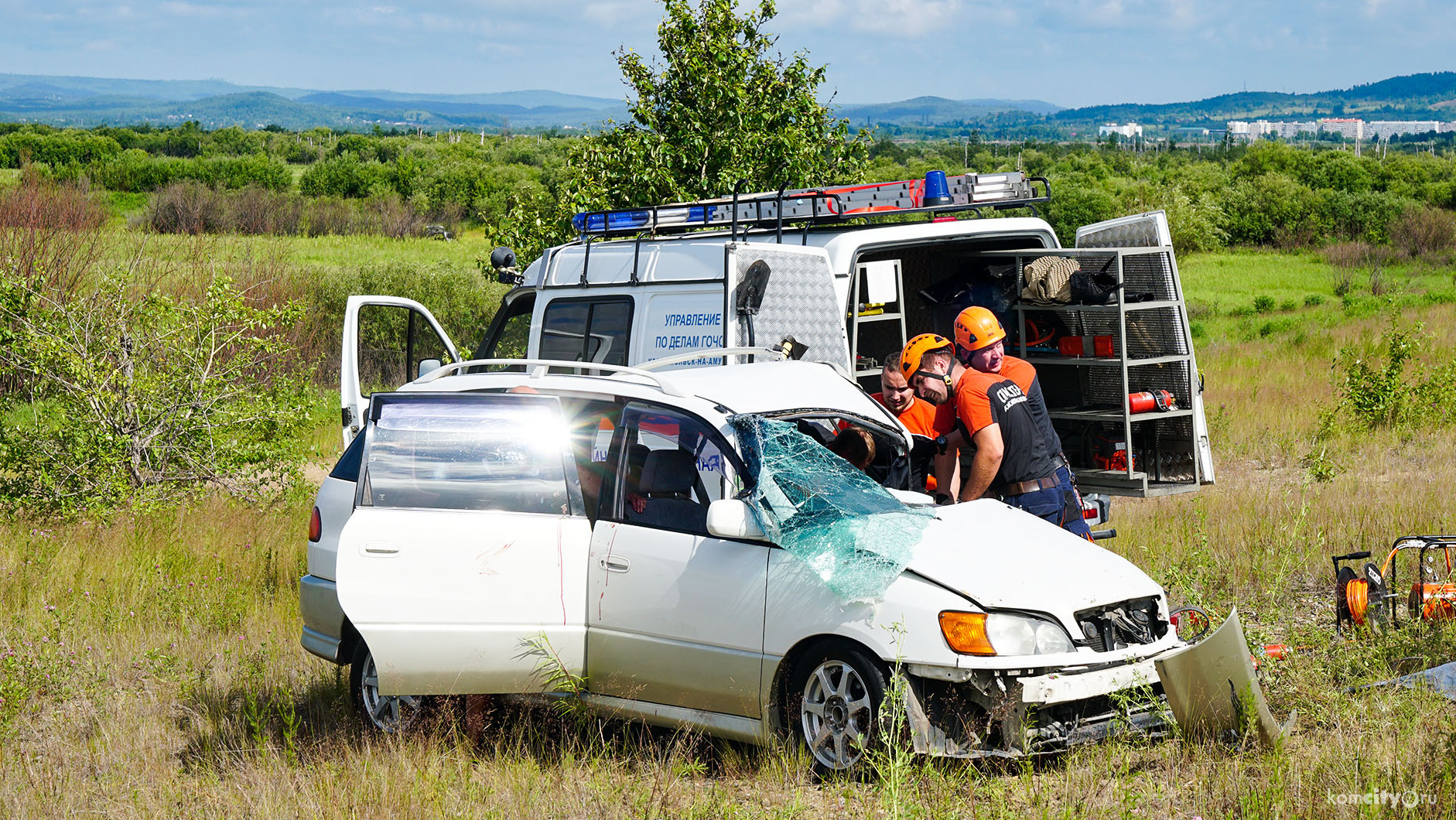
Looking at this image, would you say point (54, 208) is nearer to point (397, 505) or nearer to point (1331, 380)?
point (397, 505)

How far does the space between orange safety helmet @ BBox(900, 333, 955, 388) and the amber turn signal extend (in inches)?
88.8

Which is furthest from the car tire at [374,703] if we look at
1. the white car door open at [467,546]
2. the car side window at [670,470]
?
the car side window at [670,470]

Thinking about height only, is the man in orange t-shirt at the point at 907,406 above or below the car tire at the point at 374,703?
above

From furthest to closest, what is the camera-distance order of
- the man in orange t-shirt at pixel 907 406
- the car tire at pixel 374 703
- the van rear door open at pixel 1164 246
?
1. the van rear door open at pixel 1164 246
2. the man in orange t-shirt at pixel 907 406
3. the car tire at pixel 374 703

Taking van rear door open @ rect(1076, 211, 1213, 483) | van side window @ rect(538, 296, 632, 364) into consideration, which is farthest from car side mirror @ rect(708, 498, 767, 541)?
van rear door open @ rect(1076, 211, 1213, 483)

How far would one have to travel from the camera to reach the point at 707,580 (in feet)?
16.2

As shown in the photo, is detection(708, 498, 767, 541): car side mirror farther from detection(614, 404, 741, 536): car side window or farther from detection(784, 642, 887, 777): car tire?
detection(784, 642, 887, 777): car tire

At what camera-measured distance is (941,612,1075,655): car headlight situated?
444cm

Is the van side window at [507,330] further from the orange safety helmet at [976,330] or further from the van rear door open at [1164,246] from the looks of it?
the van rear door open at [1164,246]

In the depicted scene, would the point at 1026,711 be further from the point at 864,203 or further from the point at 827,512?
the point at 864,203

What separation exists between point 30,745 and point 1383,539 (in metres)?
8.06

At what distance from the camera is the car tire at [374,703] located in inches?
219

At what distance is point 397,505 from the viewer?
17.5 feet

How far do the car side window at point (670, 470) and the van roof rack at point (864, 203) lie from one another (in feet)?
8.90
